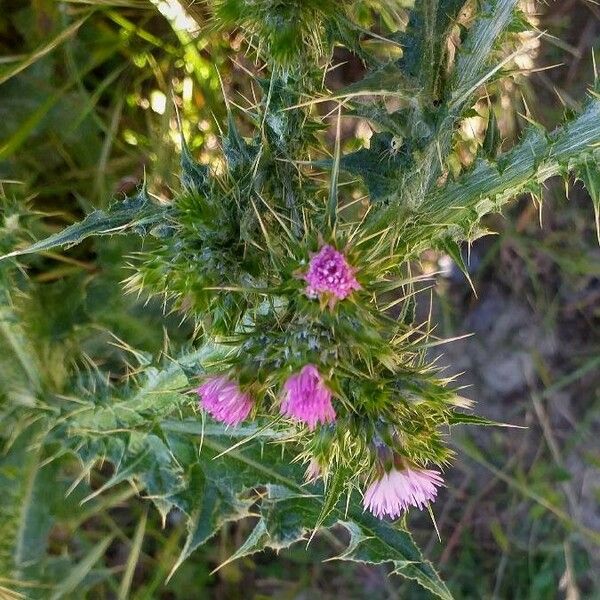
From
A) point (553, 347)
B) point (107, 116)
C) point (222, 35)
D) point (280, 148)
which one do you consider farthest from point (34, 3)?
point (553, 347)

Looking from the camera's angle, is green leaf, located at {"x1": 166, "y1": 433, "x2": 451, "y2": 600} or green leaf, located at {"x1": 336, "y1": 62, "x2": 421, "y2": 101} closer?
green leaf, located at {"x1": 336, "y1": 62, "x2": 421, "y2": 101}

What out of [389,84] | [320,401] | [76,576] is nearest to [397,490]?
[320,401]

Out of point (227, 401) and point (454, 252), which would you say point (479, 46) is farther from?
point (227, 401)

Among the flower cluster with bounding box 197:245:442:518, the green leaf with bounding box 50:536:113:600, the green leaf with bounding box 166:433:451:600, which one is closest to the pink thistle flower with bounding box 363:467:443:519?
the flower cluster with bounding box 197:245:442:518

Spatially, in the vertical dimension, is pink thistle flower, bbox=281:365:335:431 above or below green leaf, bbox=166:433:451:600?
above

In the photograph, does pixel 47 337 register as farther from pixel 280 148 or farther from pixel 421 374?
pixel 421 374

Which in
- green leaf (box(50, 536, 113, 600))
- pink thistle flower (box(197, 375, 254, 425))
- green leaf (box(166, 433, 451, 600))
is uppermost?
pink thistle flower (box(197, 375, 254, 425))

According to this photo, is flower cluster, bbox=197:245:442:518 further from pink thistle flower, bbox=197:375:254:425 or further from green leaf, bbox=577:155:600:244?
green leaf, bbox=577:155:600:244
